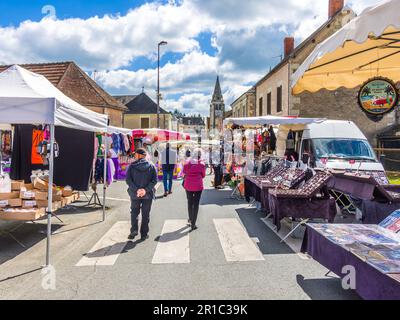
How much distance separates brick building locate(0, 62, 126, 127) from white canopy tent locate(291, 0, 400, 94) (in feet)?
81.7

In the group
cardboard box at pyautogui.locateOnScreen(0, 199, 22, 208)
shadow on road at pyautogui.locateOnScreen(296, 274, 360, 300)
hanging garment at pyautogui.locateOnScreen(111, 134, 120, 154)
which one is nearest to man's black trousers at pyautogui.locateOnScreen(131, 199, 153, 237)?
cardboard box at pyautogui.locateOnScreen(0, 199, 22, 208)

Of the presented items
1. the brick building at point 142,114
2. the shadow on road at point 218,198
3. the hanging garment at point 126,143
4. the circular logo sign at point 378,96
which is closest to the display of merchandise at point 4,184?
the shadow on road at point 218,198

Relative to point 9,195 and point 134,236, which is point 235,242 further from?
point 9,195

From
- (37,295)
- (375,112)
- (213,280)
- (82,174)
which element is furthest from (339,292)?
(82,174)

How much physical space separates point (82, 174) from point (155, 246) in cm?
362

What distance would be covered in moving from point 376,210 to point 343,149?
19.2 ft

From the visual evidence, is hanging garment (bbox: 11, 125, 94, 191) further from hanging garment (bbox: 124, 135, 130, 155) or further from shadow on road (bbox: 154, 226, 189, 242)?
hanging garment (bbox: 124, 135, 130, 155)

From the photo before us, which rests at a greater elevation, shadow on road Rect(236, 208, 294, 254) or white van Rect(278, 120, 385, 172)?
white van Rect(278, 120, 385, 172)

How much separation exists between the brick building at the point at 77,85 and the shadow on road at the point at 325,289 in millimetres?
26021

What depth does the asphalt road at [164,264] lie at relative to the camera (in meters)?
4.41

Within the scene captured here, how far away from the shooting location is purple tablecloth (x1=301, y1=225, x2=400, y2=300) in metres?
3.15

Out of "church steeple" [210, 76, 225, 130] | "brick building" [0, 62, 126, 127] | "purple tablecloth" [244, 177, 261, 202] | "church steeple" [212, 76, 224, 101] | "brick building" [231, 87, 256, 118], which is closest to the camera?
"purple tablecloth" [244, 177, 261, 202]

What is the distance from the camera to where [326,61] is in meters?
4.96
